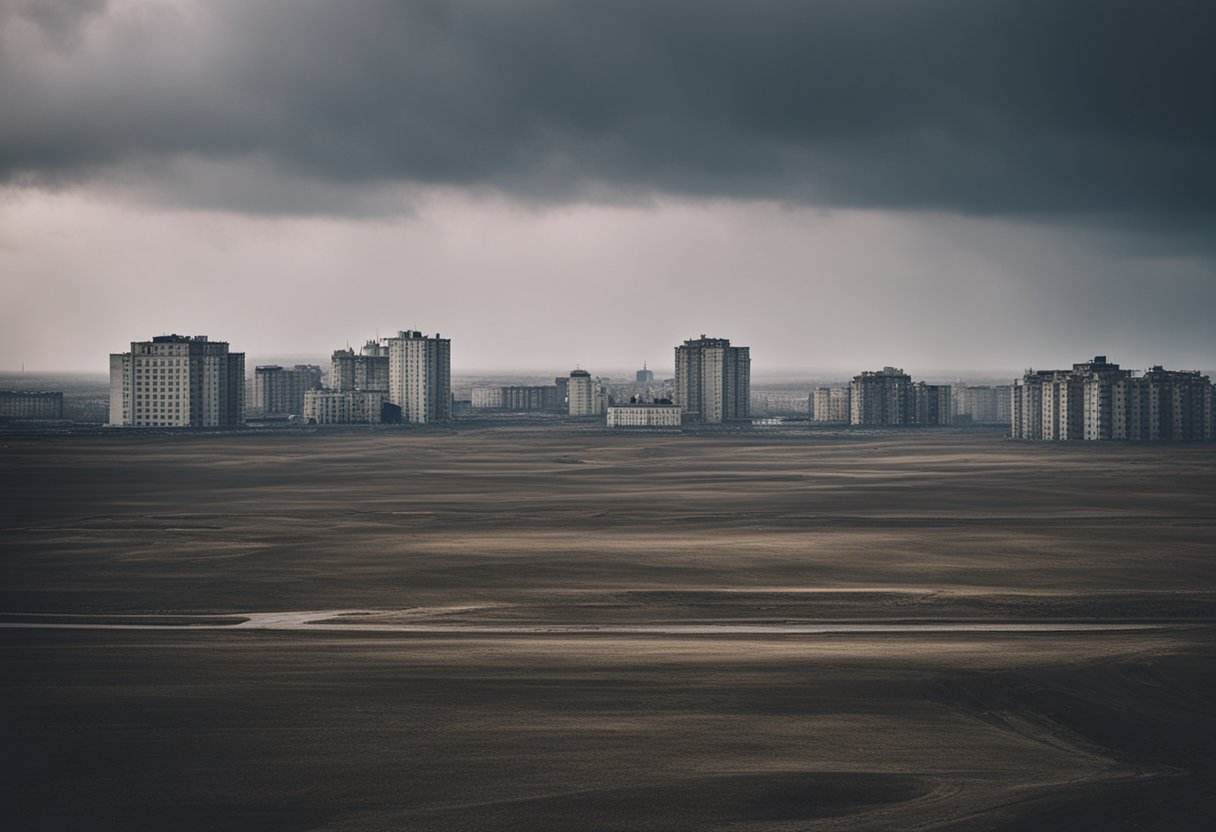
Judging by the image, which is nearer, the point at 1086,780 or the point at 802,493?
the point at 1086,780

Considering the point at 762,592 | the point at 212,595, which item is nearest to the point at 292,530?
the point at 212,595

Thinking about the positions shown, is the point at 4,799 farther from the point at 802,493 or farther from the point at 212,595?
the point at 802,493

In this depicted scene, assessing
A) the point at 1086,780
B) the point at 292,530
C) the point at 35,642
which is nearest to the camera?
the point at 1086,780

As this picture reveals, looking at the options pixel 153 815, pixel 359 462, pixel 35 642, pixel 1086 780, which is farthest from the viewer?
pixel 359 462

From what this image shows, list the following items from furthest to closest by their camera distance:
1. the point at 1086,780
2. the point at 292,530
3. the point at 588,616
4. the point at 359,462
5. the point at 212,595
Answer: the point at 359,462 < the point at 292,530 < the point at 212,595 < the point at 588,616 < the point at 1086,780

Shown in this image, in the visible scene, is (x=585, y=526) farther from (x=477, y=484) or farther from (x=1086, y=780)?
(x=1086, y=780)

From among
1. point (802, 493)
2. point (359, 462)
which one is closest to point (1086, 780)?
point (802, 493)
